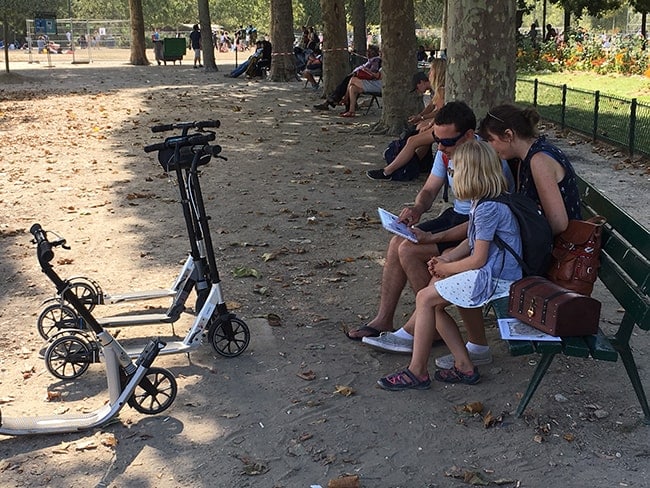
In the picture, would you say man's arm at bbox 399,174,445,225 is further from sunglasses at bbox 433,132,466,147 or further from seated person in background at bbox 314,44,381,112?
seated person in background at bbox 314,44,381,112

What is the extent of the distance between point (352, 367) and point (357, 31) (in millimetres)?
26905

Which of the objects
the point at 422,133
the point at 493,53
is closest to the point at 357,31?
the point at 422,133

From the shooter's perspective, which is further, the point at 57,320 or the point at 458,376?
the point at 57,320

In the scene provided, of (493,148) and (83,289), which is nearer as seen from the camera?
(493,148)

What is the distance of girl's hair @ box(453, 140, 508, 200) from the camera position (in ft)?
13.7

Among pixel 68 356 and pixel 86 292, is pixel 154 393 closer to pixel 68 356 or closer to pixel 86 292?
pixel 68 356

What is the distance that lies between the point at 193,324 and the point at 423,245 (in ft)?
4.67

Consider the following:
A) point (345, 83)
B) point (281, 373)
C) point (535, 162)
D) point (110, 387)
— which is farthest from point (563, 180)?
point (345, 83)

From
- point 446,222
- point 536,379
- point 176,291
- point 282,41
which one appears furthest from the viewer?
point 282,41

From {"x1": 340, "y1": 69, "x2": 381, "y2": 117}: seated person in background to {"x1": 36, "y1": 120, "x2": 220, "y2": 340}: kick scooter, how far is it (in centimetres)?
1157

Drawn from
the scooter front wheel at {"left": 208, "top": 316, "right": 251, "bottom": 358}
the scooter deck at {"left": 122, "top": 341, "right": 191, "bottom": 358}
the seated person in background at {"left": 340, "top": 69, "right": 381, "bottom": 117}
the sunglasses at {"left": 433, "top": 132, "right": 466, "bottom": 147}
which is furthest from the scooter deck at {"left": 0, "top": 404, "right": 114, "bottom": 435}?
the seated person in background at {"left": 340, "top": 69, "right": 381, "bottom": 117}

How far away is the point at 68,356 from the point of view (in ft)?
15.1

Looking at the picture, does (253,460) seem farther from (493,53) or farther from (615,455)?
(493,53)

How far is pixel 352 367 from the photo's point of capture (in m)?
4.79
